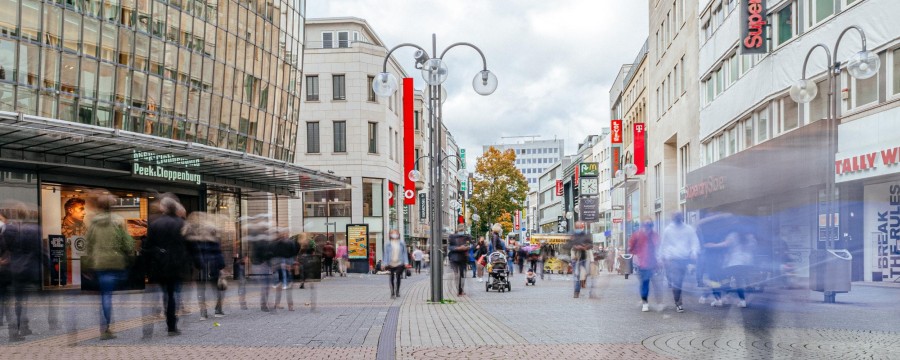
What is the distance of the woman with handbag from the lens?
1117 centimetres

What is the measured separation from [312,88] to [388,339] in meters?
45.2

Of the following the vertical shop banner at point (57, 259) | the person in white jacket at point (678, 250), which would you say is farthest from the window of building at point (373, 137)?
the person in white jacket at point (678, 250)

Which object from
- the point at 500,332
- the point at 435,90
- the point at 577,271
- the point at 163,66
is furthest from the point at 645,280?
the point at 163,66

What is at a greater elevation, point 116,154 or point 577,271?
point 116,154

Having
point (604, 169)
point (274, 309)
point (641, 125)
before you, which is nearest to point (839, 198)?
point (274, 309)

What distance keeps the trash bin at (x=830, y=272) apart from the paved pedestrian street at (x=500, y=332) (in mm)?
374

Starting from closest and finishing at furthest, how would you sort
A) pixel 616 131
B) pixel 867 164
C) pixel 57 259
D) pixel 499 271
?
pixel 867 164 → pixel 499 271 → pixel 57 259 → pixel 616 131

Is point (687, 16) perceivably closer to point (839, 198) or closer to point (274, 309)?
point (839, 198)

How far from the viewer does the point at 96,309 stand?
56.7 feet

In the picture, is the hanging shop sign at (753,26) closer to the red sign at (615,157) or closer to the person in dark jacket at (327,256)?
the person in dark jacket at (327,256)

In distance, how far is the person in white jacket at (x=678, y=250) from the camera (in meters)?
15.0

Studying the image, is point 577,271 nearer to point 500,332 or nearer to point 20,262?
point 500,332

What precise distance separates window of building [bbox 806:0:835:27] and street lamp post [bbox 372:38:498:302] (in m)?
12.6

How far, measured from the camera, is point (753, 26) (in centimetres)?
3158
